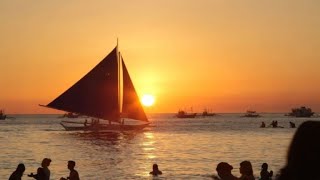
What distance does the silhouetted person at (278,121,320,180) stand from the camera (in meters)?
2.40

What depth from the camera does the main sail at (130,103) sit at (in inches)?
3255

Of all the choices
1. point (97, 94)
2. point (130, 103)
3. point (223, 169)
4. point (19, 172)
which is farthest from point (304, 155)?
point (130, 103)

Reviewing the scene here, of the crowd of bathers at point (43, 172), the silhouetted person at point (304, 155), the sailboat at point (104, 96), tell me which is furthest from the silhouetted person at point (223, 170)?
the sailboat at point (104, 96)

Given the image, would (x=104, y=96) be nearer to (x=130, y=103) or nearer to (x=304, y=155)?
(x=130, y=103)

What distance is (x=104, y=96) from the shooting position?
262 ft

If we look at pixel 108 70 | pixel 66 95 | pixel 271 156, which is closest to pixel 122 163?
pixel 271 156

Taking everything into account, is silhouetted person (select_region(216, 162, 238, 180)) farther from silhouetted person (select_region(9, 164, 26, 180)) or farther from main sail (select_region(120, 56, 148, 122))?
main sail (select_region(120, 56, 148, 122))

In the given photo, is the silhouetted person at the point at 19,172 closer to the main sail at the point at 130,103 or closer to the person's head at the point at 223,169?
the person's head at the point at 223,169

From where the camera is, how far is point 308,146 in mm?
2438

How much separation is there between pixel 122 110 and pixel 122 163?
1487 inches

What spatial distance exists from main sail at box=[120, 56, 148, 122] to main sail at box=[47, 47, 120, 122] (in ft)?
4.21

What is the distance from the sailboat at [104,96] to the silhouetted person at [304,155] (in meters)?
72.7

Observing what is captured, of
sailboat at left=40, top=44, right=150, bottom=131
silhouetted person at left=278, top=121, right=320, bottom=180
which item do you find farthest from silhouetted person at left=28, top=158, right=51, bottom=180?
sailboat at left=40, top=44, right=150, bottom=131

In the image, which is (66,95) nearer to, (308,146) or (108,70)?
(108,70)
